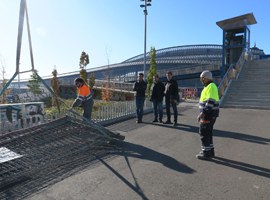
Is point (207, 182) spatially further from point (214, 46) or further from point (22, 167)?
point (214, 46)

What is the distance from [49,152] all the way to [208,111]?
137 inches

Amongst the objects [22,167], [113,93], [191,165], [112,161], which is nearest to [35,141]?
[22,167]

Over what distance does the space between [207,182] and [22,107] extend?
19.9 feet

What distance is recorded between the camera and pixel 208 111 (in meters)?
5.41

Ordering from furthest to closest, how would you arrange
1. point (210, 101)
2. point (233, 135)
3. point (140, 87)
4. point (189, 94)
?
1. point (189, 94)
2. point (140, 87)
3. point (233, 135)
4. point (210, 101)

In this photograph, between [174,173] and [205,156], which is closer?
[174,173]

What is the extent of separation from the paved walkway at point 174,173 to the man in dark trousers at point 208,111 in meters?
0.26

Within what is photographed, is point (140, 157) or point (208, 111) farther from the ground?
point (208, 111)

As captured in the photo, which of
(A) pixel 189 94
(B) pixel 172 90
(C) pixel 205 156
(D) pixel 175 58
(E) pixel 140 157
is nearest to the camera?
(C) pixel 205 156

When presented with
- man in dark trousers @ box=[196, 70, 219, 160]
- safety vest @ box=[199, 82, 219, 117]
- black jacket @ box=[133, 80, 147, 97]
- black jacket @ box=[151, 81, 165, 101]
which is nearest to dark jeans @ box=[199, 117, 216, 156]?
man in dark trousers @ box=[196, 70, 219, 160]

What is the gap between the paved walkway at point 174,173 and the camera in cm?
400

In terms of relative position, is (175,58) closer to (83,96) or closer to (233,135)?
(233,135)

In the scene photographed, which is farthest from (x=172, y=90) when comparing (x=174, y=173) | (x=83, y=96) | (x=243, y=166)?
(x=174, y=173)

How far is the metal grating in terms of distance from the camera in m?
4.49
